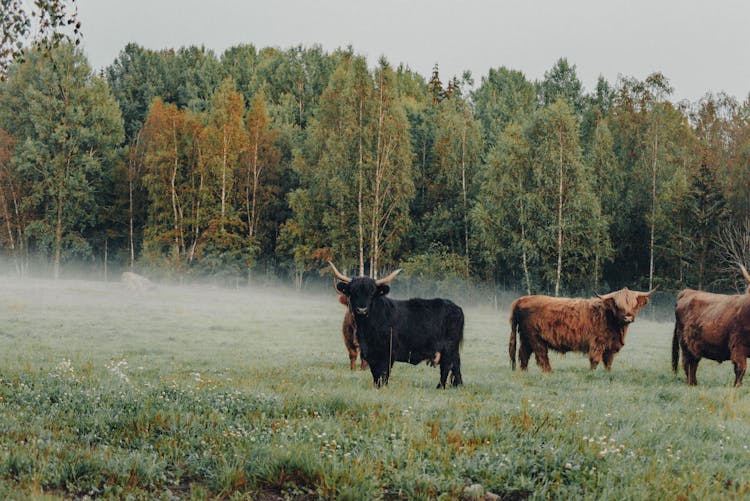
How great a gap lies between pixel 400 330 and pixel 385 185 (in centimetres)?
3280

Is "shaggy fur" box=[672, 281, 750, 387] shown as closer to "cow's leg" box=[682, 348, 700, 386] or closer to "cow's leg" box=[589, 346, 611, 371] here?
"cow's leg" box=[682, 348, 700, 386]

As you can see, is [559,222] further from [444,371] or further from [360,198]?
[444,371]

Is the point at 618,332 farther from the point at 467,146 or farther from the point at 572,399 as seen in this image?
the point at 467,146

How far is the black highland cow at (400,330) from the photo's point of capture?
10508mm

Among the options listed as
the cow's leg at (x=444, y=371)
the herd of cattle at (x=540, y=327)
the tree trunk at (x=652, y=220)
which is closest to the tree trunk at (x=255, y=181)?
the tree trunk at (x=652, y=220)

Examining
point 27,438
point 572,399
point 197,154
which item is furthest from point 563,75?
point 27,438

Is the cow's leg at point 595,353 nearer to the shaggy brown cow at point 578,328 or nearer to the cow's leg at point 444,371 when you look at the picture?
the shaggy brown cow at point 578,328

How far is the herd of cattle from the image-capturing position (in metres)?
10.6

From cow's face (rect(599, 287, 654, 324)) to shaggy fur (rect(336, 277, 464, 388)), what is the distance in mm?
4276

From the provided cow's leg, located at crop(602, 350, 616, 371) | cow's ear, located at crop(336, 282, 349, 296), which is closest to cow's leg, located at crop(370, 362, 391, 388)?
cow's ear, located at crop(336, 282, 349, 296)

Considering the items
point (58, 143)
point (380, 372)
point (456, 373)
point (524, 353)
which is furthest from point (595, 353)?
point (58, 143)

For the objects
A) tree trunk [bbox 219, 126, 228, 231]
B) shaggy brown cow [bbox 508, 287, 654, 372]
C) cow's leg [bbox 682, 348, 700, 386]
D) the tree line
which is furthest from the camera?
tree trunk [bbox 219, 126, 228, 231]

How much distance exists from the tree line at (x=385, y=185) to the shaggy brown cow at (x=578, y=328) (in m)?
25.6

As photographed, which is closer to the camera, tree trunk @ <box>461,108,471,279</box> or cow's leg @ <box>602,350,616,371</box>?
cow's leg @ <box>602,350,616,371</box>
